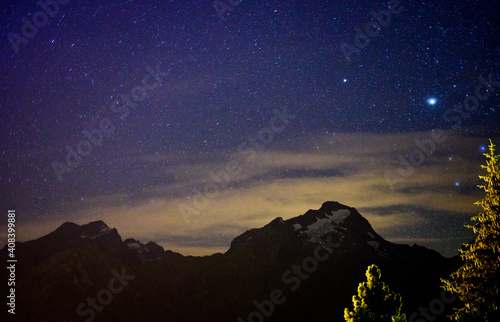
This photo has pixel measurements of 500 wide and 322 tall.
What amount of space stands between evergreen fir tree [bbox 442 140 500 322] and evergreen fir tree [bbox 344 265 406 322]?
3200 mm

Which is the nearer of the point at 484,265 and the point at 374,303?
the point at 484,265

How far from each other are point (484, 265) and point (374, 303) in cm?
505

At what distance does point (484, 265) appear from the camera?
11094 millimetres

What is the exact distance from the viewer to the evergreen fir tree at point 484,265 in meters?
10.9

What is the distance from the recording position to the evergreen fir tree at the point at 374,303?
47.5 feet

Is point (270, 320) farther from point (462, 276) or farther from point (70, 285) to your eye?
point (462, 276)

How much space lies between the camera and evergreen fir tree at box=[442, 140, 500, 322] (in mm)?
10922

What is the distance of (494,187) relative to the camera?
11.2 m

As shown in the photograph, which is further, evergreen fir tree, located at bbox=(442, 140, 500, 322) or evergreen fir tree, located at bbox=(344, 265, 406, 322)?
evergreen fir tree, located at bbox=(344, 265, 406, 322)

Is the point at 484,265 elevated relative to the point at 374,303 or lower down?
elevated

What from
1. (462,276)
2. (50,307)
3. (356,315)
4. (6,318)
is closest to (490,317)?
(462,276)

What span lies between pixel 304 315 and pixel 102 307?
116593 mm

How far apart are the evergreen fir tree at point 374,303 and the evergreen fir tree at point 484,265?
3200 millimetres

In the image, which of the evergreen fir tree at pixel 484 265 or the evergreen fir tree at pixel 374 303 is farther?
the evergreen fir tree at pixel 374 303
